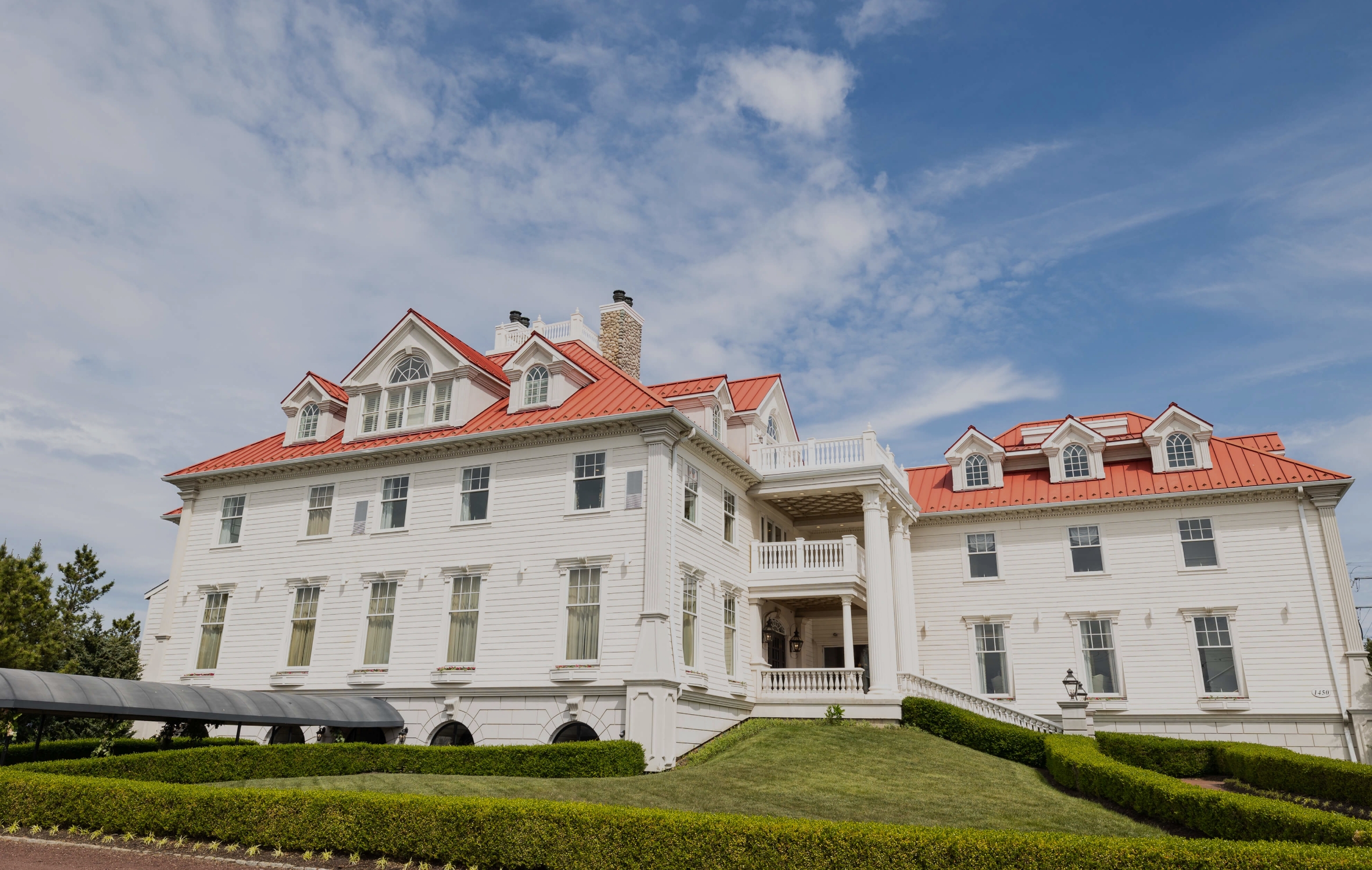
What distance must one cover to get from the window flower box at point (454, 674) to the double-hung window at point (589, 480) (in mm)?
4983

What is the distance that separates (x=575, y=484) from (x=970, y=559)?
51.1ft

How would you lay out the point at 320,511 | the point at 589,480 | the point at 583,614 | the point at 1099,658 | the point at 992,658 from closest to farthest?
the point at 583,614
the point at 589,480
the point at 320,511
the point at 1099,658
the point at 992,658

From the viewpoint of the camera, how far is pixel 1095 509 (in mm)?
31672

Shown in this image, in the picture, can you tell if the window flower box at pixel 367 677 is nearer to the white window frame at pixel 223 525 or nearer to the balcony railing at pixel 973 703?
the white window frame at pixel 223 525

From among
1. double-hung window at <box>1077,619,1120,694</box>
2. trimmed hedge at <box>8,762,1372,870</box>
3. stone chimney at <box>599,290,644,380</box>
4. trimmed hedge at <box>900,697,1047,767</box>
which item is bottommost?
trimmed hedge at <box>8,762,1372,870</box>

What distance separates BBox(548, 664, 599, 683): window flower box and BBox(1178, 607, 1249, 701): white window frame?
18952 millimetres

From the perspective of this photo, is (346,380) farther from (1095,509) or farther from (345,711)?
(1095,509)

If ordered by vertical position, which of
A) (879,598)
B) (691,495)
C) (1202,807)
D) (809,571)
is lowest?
(1202,807)

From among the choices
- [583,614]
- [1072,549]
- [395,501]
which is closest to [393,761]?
[583,614]

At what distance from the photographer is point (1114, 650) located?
99.3 ft

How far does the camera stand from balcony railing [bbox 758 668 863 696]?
26.7 m

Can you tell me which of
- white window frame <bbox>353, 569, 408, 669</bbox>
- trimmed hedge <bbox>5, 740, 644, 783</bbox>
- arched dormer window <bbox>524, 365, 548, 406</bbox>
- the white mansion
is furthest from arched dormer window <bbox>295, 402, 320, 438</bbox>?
trimmed hedge <bbox>5, 740, 644, 783</bbox>

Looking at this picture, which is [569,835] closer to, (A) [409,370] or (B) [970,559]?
(A) [409,370]

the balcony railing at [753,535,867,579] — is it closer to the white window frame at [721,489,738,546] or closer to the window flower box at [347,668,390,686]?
the white window frame at [721,489,738,546]
